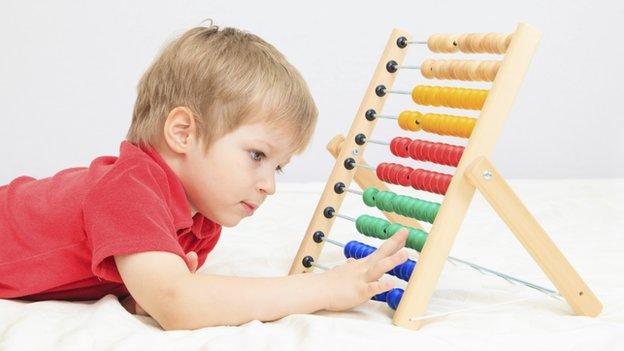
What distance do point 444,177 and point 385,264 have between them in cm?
19

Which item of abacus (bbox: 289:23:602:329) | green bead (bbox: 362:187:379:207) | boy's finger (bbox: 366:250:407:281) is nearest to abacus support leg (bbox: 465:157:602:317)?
abacus (bbox: 289:23:602:329)

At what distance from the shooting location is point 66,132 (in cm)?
316

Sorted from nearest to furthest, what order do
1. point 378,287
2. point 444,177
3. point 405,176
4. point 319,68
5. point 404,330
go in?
point 404,330, point 378,287, point 444,177, point 405,176, point 319,68

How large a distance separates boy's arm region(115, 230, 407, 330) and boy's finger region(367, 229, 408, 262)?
0.04m

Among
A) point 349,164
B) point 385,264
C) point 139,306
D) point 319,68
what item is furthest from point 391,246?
point 319,68

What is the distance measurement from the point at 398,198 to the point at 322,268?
21cm

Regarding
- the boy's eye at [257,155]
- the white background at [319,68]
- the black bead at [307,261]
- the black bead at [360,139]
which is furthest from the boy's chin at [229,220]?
the white background at [319,68]

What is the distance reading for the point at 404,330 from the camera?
1285mm

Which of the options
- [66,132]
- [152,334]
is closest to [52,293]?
[152,334]

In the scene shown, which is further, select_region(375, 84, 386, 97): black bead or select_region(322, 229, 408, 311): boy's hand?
select_region(375, 84, 386, 97): black bead

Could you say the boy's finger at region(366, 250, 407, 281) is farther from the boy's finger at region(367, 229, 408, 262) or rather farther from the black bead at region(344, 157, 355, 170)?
the black bead at region(344, 157, 355, 170)

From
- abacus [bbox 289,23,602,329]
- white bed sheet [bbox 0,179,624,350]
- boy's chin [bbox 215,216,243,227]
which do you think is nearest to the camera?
white bed sheet [bbox 0,179,624,350]

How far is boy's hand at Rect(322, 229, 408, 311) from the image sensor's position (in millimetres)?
1395

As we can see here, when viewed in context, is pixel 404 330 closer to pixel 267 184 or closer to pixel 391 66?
pixel 267 184
